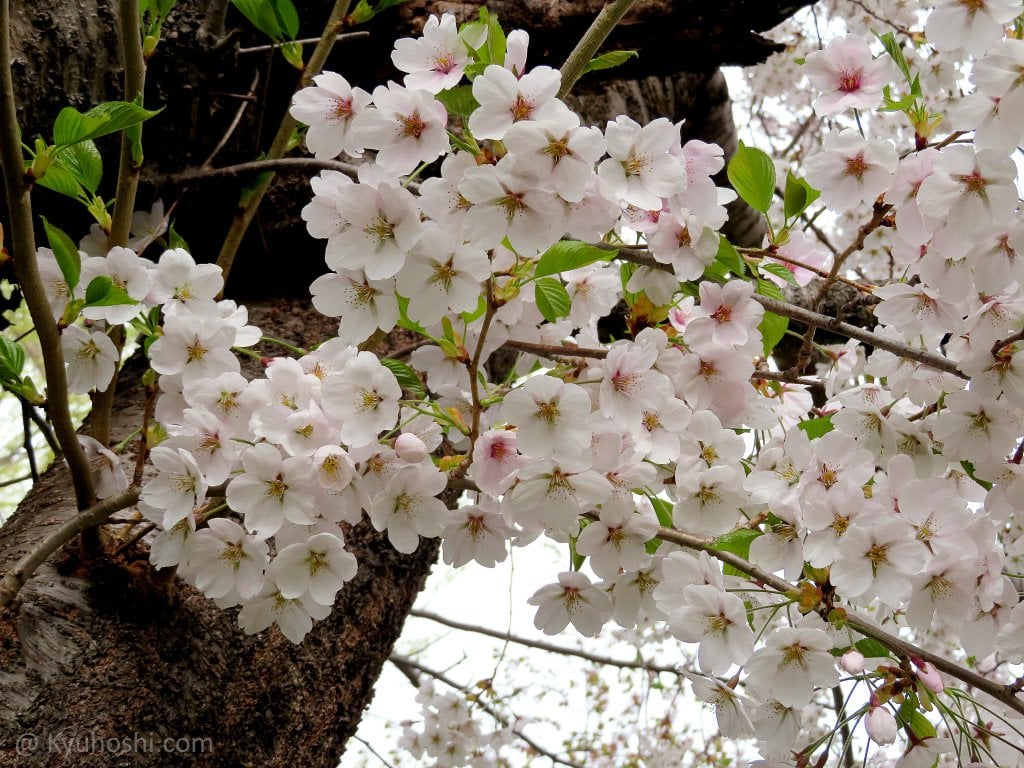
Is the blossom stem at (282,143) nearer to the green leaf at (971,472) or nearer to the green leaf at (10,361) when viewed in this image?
the green leaf at (10,361)

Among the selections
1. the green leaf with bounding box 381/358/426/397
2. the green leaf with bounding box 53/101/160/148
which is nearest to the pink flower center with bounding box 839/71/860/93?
the green leaf with bounding box 381/358/426/397

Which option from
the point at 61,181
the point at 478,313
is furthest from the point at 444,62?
the point at 61,181

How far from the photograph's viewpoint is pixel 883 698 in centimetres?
80

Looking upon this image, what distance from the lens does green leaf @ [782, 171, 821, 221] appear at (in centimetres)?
91

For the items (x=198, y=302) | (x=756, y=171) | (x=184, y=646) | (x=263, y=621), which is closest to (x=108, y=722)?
(x=184, y=646)

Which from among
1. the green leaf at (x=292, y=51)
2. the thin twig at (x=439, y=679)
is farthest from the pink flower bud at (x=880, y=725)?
the thin twig at (x=439, y=679)

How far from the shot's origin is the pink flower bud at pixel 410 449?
2.49 feet

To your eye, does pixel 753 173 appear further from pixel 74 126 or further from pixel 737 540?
pixel 74 126

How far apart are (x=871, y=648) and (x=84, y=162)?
3.43 feet

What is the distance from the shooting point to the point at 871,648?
902 mm

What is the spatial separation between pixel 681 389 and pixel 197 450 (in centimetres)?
50

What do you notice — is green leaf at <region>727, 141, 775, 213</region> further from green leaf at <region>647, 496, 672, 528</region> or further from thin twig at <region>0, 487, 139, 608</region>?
thin twig at <region>0, 487, 139, 608</region>

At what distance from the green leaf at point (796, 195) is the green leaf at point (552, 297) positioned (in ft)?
0.95

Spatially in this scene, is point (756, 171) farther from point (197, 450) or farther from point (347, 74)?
point (347, 74)
